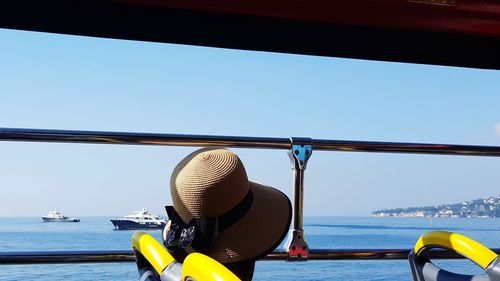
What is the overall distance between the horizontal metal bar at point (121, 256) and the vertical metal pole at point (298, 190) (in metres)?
0.03

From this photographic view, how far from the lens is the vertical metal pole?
80.8 inches

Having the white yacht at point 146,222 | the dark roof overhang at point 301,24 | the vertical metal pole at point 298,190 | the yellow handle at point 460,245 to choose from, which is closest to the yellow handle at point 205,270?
the white yacht at point 146,222

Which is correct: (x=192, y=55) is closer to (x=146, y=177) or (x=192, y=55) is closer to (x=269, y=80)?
(x=269, y=80)

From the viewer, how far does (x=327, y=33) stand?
7.90ft

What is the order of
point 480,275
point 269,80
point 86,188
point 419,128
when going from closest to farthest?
point 480,275 → point 86,188 → point 419,128 → point 269,80

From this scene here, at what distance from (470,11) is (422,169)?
196 feet

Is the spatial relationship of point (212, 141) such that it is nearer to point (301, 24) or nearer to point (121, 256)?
point (121, 256)

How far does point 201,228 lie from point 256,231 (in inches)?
4.0

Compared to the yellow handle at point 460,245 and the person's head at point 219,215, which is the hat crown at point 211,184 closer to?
the person's head at point 219,215

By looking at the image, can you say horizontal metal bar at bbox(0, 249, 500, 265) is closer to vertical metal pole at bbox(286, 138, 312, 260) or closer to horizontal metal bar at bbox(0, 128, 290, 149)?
vertical metal pole at bbox(286, 138, 312, 260)

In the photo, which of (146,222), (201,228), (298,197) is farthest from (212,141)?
(146,222)

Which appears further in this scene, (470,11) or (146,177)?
(146,177)

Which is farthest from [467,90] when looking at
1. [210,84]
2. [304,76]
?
[210,84]

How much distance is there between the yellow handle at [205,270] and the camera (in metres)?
0.80
